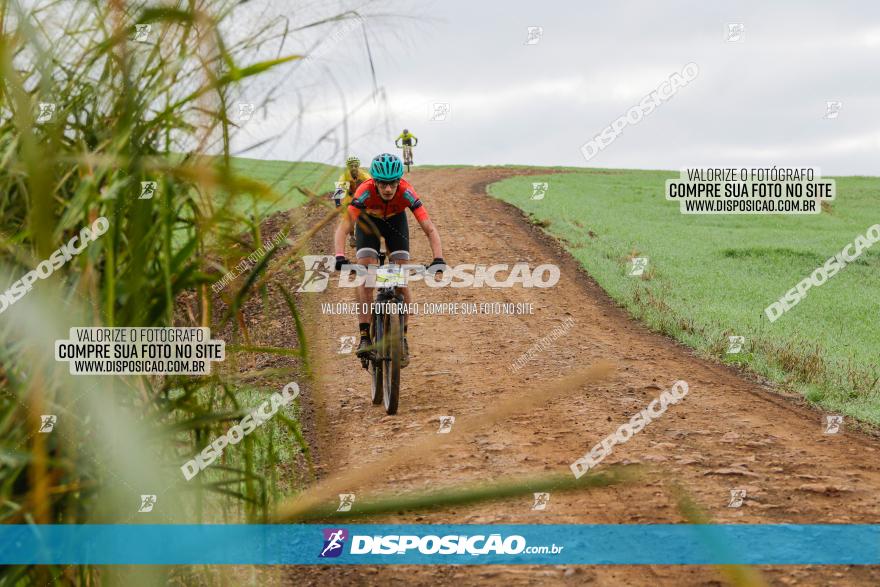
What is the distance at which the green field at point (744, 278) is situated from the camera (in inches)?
441

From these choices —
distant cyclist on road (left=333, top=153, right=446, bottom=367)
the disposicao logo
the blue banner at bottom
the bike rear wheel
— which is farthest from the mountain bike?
the disposicao logo

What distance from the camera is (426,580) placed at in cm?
479

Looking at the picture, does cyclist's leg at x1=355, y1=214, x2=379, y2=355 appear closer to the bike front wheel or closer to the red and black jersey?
the bike front wheel

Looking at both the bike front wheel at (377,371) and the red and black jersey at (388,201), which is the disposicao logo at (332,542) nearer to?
the bike front wheel at (377,371)

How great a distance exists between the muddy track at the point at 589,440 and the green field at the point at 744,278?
2.74 feet

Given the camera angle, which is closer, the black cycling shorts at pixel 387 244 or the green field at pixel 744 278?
the black cycling shorts at pixel 387 244

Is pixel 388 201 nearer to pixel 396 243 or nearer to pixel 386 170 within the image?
pixel 396 243

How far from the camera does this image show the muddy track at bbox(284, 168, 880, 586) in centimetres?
491

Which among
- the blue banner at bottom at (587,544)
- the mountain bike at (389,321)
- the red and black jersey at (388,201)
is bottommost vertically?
the blue banner at bottom at (587,544)

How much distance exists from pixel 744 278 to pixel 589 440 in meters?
14.6

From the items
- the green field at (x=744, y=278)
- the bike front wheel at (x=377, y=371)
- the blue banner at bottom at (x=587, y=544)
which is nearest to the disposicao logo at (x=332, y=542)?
the blue banner at bottom at (x=587, y=544)

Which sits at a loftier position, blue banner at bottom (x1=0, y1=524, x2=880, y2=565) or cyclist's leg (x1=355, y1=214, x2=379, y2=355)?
cyclist's leg (x1=355, y1=214, x2=379, y2=355)

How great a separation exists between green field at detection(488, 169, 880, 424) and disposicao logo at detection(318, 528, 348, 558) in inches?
261

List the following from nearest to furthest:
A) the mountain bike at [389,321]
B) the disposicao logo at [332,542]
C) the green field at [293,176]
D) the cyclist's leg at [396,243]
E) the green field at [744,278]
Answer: the green field at [293,176] < the disposicao logo at [332,542] < the mountain bike at [389,321] < the cyclist's leg at [396,243] < the green field at [744,278]
